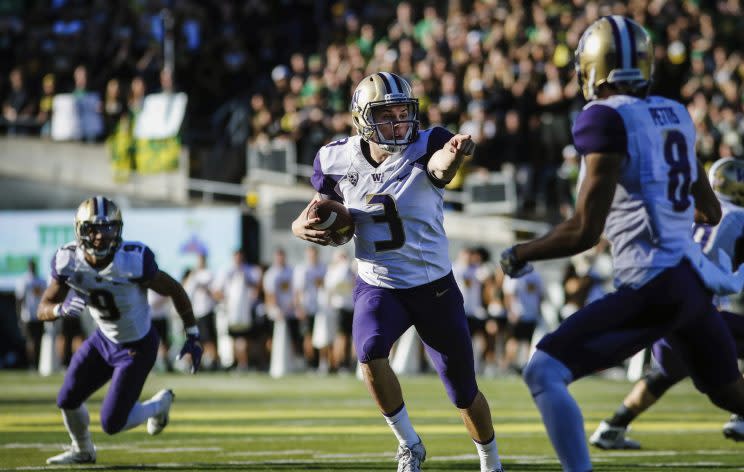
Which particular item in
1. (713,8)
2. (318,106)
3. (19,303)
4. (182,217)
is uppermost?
(713,8)

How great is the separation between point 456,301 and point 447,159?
2.42ft

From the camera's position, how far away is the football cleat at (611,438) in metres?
8.18

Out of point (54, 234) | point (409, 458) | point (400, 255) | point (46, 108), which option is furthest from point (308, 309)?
point (409, 458)

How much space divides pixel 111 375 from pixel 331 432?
6.70 ft

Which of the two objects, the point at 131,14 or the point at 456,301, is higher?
the point at 131,14

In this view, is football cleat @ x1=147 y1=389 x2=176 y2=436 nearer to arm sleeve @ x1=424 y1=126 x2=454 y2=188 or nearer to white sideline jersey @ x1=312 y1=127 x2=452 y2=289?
A: white sideline jersey @ x1=312 y1=127 x2=452 y2=289

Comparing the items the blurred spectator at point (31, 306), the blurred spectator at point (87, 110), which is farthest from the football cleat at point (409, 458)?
the blurred spectator at point (87, 110)

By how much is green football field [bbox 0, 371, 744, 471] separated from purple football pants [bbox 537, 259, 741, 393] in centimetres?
230

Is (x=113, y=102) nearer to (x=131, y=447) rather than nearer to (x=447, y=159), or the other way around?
(x=131, y=447)

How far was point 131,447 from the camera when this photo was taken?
8.67 metres

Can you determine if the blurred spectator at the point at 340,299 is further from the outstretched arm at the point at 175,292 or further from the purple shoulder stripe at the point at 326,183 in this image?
the purple shoulder stripe at the point at 326,183

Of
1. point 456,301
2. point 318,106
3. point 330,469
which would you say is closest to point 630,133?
point 456,301

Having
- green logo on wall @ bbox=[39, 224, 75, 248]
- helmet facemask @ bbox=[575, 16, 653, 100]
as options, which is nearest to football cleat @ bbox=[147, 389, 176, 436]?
helmet facemask @ bbox=[575, 16, 653, 100]

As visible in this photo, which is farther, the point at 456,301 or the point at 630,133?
the point at 456,301
